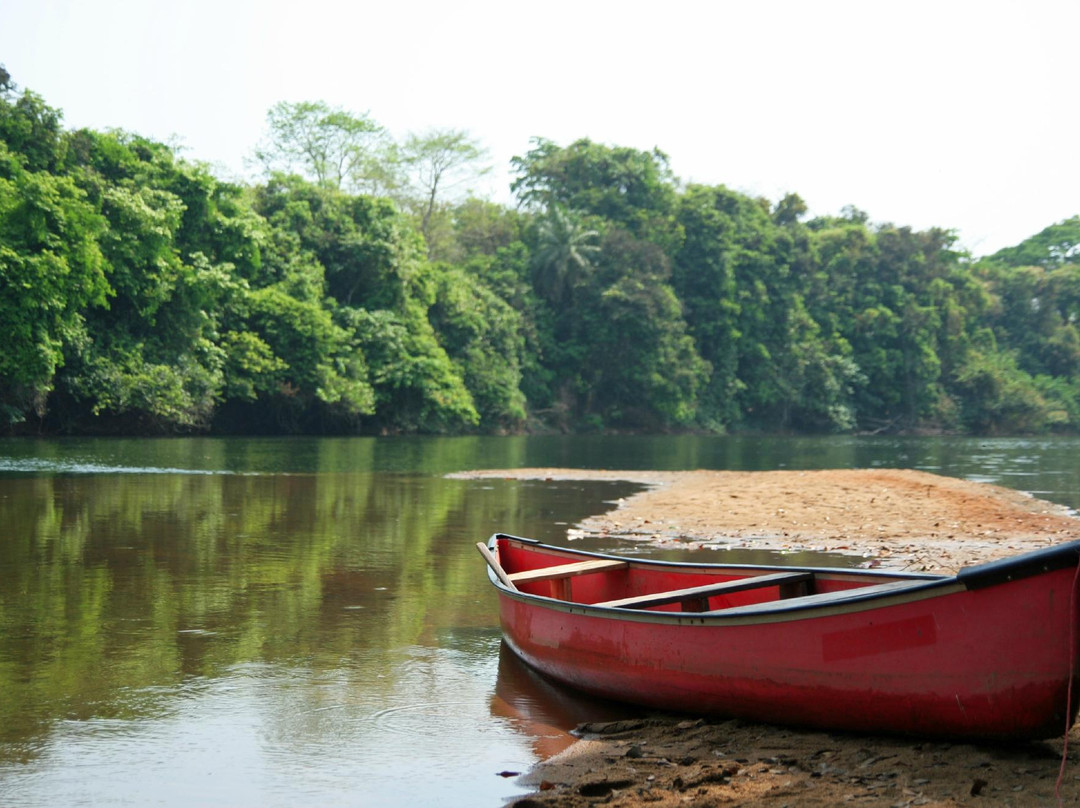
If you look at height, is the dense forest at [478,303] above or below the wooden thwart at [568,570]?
above

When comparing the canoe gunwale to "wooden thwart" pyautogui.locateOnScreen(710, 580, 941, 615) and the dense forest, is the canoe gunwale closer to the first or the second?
"wooden thwart" pyautogui.locateOnScreen(710, 580, 941, 615)

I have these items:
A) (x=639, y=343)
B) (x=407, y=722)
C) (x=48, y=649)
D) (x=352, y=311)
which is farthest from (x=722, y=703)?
(x=639, y=343)

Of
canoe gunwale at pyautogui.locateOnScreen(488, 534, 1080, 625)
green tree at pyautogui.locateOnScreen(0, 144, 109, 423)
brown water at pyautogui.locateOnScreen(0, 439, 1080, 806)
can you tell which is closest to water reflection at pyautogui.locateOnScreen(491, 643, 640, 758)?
brown water at pyautogui.locateOnScreen(0, 439, 1080, 806)

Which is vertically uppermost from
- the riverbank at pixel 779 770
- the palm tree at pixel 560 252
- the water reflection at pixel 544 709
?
the palm tree at pixel 560 252

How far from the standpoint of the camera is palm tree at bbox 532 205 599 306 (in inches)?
2559

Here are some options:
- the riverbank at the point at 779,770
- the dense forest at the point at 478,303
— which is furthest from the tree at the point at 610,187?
the riverbank at the point at 779,770

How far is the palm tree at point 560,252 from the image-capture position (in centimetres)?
6500

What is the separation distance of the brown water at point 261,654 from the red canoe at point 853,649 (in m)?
0.64

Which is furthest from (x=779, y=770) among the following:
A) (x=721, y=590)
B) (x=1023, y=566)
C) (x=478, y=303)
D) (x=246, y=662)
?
(x=478, y=303)

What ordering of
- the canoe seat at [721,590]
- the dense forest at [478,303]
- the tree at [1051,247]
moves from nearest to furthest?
the canoe seat at [721,590] → the dense forest at [478,303] → the tree at [1051,247]

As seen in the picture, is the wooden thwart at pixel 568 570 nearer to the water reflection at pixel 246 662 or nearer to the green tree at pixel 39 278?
the water reflection at pixel 246 662

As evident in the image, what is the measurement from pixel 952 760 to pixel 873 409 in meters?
72.3

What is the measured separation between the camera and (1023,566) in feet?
18.2

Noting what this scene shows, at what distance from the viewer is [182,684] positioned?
7.86 metres
